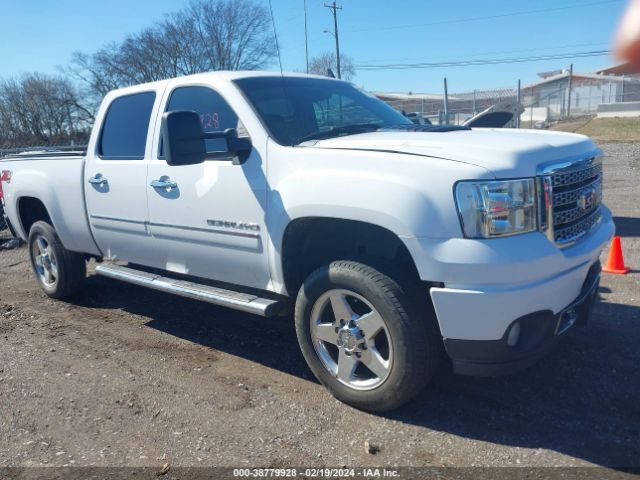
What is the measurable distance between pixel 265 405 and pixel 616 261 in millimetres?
4144

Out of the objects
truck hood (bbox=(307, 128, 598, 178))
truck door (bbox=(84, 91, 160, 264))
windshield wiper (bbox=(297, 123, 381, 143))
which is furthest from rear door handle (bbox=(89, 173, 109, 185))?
truck hood (bbox=(307, 128, 598, 178))

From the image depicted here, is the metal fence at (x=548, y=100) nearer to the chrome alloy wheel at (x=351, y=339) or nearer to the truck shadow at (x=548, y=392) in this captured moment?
the truck shadow at (x=548, y=392)

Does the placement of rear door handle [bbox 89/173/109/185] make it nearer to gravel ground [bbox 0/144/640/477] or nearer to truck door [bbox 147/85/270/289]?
truck door [bbox 147/85/270/289]

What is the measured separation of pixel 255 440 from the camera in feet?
11.2

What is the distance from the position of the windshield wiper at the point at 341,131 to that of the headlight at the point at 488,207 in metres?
1.28

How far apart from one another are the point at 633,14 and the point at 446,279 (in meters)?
2.18

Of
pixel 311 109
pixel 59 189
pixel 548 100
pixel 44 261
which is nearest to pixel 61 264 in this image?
pixel 44 261

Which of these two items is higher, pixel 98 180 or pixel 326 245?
pixel 98 180

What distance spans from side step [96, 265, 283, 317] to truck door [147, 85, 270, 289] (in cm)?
10

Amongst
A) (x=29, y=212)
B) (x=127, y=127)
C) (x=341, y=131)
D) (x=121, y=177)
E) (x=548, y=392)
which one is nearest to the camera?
(x=548, y=392)

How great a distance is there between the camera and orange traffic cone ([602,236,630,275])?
6.07m

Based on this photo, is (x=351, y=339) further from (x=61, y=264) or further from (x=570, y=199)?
(x=61, y=264)

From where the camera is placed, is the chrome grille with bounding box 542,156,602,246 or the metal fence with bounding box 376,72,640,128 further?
the metal fence with bounding box 376,72,640,128

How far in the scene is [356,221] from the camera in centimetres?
354
